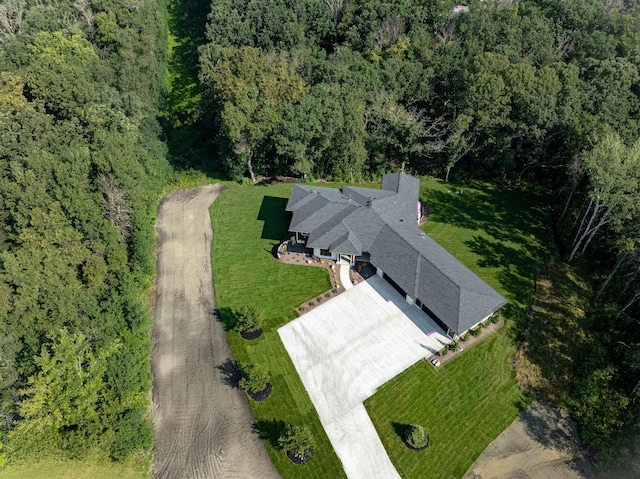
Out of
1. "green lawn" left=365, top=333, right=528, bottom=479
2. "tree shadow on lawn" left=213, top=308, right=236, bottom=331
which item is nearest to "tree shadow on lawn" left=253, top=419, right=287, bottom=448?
"green lawn" left=365, top=333, right=528, bottom=479

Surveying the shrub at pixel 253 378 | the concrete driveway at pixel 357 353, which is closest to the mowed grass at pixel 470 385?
the concrete driveway at pixel 357 353

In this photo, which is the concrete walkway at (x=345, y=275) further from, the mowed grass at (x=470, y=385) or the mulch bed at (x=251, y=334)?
the mowed grass at (x=470, y=385)

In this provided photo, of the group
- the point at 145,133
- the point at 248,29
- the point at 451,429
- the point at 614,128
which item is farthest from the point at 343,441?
the point at 248,29

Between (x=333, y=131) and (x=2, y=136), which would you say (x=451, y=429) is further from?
(x=2, y=136)

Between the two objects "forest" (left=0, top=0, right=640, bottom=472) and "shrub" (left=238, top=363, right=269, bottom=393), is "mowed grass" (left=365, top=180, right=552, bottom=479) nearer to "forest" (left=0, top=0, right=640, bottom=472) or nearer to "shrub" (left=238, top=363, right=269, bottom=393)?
"forest" (left=0, top=0, right=640, bottom=472)

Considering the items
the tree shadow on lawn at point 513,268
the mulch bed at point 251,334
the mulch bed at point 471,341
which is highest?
the tree shadow on lawn at point 513,268

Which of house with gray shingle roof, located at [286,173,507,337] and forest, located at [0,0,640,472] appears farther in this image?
house with gray shingle roof, located at [286,173,507,337]
